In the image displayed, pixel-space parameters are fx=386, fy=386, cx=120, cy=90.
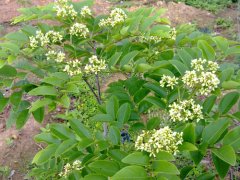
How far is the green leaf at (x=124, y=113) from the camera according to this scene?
5.02ft

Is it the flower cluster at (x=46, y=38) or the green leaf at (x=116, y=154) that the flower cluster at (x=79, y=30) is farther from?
the green leaf at (x=116, y=154)

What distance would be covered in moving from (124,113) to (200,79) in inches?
13.3

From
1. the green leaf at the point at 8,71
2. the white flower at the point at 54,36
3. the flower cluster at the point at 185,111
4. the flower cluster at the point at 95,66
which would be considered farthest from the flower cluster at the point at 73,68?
the flower cluster at the point at 185,111

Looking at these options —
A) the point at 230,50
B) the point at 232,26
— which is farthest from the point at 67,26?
the point at 232,26

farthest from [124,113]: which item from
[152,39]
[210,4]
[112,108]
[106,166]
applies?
[210,4]

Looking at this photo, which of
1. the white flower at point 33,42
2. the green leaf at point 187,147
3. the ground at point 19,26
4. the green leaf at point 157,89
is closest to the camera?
the green leaf at point 187,147

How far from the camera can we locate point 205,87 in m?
1.41

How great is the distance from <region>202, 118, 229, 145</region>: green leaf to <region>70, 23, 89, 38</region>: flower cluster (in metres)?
0.74

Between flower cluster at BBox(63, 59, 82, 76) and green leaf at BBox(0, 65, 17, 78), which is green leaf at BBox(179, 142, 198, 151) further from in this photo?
green leaf at BBox(0, 65, 17, 78)

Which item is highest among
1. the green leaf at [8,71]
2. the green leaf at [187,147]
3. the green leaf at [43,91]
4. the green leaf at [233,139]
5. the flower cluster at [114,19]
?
the flower cluster at [114,19]

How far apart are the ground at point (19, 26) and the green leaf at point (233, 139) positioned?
2.68 metres

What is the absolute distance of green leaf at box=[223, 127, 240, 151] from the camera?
1332mm

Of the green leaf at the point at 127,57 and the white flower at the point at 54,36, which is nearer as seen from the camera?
the green leaf at the point at 127,57

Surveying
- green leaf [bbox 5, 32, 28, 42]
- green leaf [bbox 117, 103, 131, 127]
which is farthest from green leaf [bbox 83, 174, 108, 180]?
green leaf [bbox 5, 32, 28, 42]
